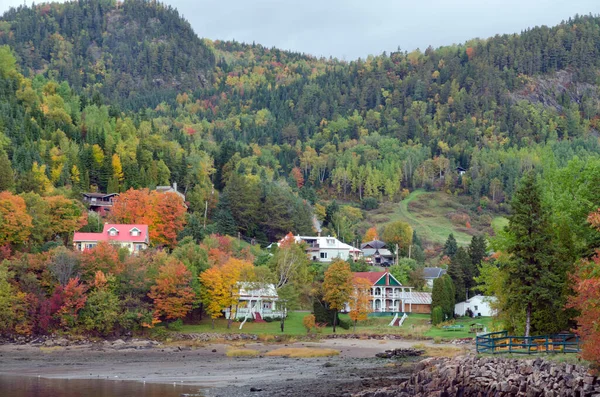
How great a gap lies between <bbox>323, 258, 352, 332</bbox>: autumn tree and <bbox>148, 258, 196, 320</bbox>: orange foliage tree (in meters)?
14.3

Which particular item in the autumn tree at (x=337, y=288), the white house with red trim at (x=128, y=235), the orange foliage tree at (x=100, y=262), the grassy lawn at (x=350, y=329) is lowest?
the grassy lawn at (x=350, y=329)

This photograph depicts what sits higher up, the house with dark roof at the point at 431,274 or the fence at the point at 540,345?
the house with dark roof at the point at 431,274

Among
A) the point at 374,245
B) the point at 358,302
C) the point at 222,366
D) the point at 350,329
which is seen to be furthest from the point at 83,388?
the point at 374,245

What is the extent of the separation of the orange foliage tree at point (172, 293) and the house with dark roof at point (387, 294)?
87.5ft

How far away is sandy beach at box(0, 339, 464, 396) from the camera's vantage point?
45844 millimetres

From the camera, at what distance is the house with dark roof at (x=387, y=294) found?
10181 centimetres

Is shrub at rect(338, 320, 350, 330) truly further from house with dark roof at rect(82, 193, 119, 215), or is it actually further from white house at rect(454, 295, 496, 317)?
house with dark roof at rect(82, 193, 119, 215)

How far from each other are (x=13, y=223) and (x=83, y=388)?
47908mm

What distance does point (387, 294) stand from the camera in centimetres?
10262

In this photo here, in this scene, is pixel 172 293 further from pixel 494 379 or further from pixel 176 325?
pixel 494 379

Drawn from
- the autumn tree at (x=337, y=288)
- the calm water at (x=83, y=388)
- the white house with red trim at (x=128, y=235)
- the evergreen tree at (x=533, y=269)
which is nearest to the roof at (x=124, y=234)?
the white house with red trim at (x=128, y=235)

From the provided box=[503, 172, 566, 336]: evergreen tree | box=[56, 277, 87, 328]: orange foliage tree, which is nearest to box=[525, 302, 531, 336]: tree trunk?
box=[503, 172, 566, 336]: evergreen tree

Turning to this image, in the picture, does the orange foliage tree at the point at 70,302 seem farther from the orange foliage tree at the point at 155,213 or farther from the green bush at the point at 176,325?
the orange foliage tree at the point at 155,213

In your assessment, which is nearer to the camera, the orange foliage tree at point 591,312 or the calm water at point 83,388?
the orange foliage tree at point 591,312
